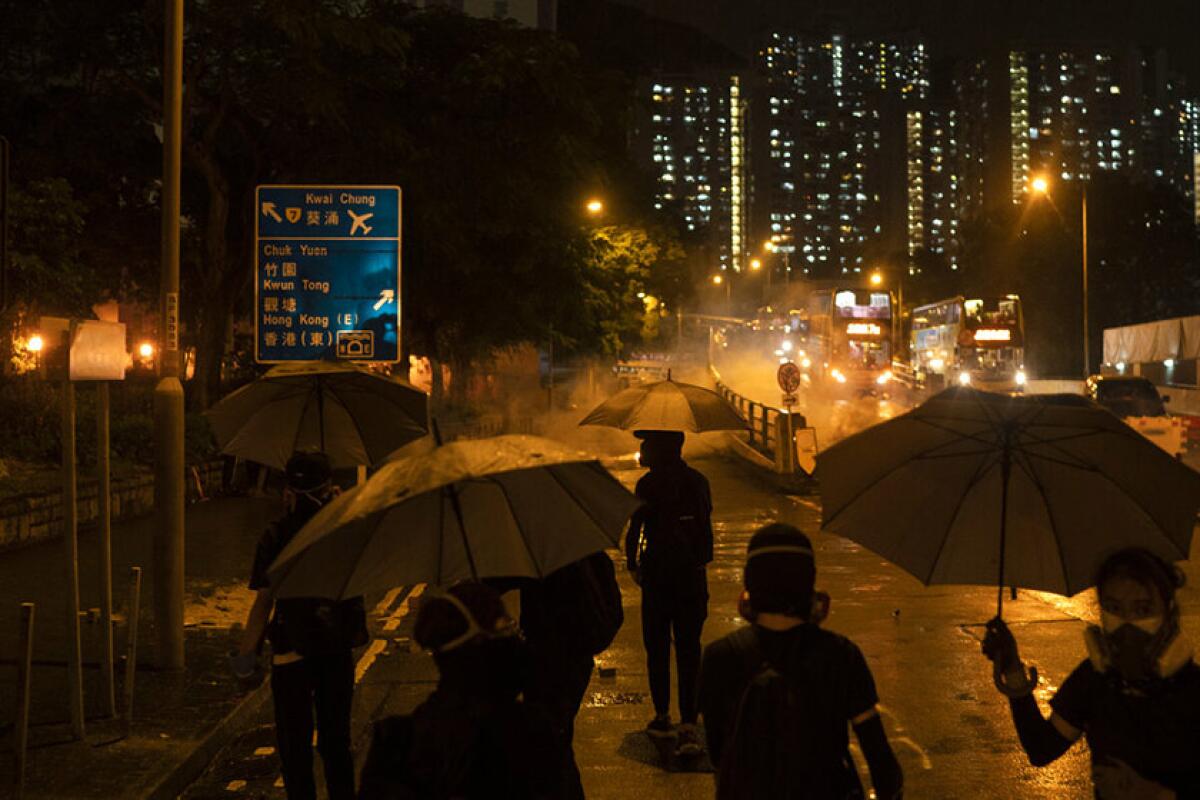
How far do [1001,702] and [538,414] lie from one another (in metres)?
44.3

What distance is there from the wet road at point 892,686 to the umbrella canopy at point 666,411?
1.86 m

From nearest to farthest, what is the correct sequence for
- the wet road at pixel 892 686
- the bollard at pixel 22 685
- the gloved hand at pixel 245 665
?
the gloved hand at pixel 245 665, the bollard at pixel 22 685, the wet road at pixel 892 686

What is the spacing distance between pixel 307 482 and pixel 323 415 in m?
2.13

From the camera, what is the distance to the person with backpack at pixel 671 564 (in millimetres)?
7227

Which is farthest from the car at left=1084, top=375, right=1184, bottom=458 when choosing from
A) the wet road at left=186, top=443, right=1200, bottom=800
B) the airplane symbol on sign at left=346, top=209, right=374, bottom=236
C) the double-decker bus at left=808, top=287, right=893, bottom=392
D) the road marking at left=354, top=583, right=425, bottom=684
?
the double-decker bus at left=808, top=287, right=893, bottom=392

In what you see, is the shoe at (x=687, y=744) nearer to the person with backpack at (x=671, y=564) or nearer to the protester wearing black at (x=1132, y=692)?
the person with backpack at (x=671, y=564)

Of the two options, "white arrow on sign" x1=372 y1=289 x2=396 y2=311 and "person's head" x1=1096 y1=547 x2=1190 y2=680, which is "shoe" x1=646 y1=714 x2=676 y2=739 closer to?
"person's head" x1=1096 y1=547 x2=1190 y2=680

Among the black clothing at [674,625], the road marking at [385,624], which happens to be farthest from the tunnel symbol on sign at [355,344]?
the black clothing at [674,625]

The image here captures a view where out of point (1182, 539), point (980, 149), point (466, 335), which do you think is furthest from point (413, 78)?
point (980, 149)

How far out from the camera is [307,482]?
572cm

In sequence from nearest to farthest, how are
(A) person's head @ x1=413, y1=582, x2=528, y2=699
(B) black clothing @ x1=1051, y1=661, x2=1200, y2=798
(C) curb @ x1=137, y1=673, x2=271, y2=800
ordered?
(A) person's head @ x1=413, y1=582, x2=528, y2=699, (B) black clothing @ x1=1051, y1=661, x2=1200, y2=798, (C) curb @ x1=137, y1=673, x2=271, y2=800

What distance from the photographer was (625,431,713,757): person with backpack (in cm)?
723

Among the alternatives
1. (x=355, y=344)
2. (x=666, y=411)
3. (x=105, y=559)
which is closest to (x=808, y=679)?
(x=666, y=411)

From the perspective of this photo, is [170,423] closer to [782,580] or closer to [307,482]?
[307,482]
